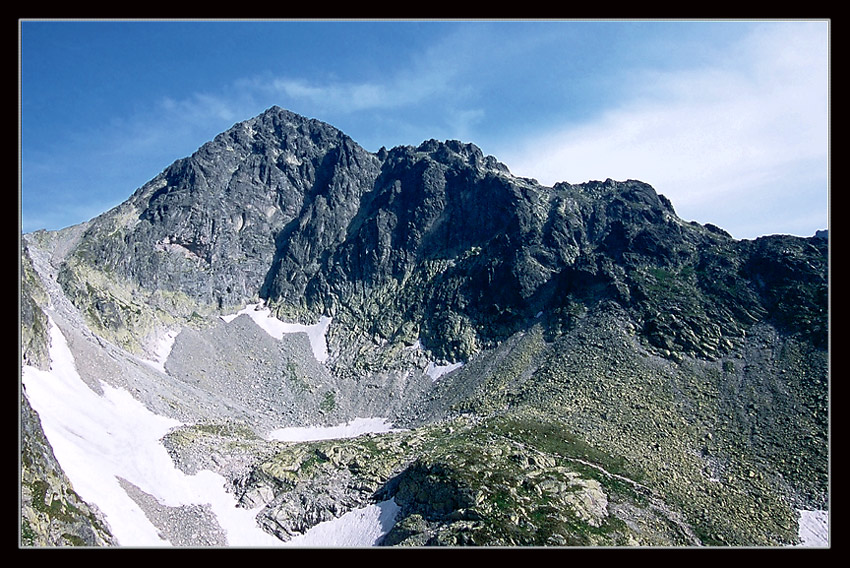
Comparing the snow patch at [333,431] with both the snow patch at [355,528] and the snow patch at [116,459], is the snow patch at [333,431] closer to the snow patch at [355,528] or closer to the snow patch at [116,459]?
the snow patch at [116,459]

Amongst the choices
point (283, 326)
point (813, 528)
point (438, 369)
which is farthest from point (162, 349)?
point (813, 528)

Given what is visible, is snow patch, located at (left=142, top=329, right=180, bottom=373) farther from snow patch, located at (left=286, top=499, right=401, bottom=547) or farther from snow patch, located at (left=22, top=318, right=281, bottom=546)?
snow patch, located at (left=286, top=499, right=401, bottom=547)

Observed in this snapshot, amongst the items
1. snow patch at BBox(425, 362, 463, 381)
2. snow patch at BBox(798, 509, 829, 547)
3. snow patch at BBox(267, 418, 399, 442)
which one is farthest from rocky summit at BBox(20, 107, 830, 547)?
snow patch at BBox(267, 418, 399, 442)

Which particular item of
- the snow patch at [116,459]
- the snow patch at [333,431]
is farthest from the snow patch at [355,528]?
the snow patch at [333,431]

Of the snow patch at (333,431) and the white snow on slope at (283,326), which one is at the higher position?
the white snow on slope at (283,326)

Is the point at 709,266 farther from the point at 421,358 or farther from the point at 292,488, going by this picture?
the point at 292,488
